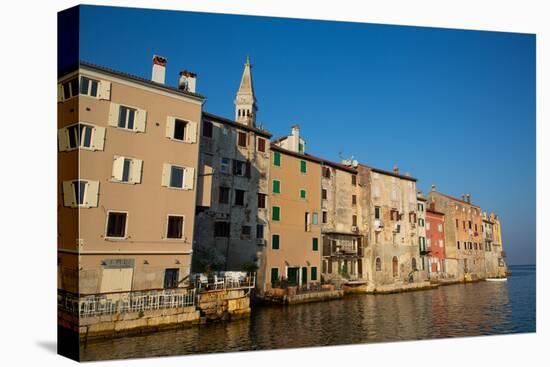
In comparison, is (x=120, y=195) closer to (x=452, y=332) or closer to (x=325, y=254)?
(x=452, y=332)

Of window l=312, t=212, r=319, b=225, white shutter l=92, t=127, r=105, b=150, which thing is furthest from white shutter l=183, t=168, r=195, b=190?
window l=312, t=212, r=319, b=225

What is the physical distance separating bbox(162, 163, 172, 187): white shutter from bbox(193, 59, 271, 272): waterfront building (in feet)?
16.9

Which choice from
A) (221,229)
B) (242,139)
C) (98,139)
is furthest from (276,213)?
(98,139)

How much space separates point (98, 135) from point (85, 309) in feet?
14.3

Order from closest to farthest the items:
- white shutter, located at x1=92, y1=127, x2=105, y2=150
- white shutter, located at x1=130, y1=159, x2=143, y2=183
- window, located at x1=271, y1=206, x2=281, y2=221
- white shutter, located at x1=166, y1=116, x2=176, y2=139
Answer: white shutter, located at x1=92, y1=127, x2=105, y2=150, white shutter, located at x1=130, y1=159, x2=143, y2=183, white shutter, located at x1=166, y1=116, x2=176, y2=139, window, located at x1=271, y1=206, x2=281, y2=221

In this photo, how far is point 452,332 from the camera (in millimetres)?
15703

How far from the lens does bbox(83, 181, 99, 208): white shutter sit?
11.6 metres

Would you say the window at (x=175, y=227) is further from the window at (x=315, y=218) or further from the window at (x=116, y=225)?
the window at (x=315, y=218)

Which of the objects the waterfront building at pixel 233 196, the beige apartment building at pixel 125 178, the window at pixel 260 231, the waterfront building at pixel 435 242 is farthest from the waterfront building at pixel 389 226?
the beige apartment building at pixel 125 178

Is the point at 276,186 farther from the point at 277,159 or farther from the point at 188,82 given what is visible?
the point at 188,82

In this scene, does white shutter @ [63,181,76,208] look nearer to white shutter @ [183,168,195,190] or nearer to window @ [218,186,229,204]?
white shutter @ [183,168,195,190]

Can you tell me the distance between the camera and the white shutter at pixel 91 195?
38.2 feet

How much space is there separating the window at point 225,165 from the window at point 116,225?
364 inches

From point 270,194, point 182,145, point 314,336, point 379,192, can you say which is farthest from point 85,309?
point 379,192
